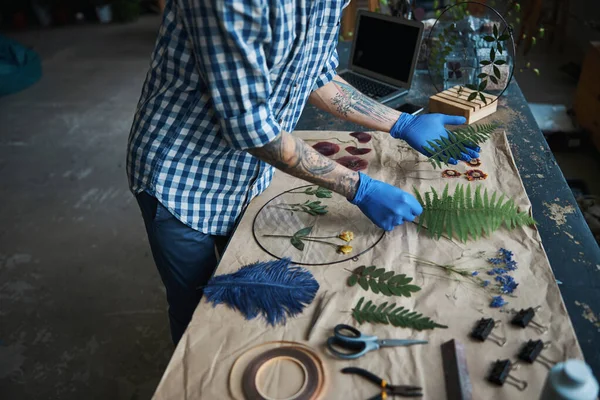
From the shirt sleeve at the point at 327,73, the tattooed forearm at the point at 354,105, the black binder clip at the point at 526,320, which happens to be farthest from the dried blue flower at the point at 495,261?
the shirt sleeve at the point at 327,73

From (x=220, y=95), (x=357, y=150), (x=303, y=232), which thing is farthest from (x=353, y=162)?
(x=220, y=95)

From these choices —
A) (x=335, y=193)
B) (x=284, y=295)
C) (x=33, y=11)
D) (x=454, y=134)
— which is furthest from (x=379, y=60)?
(x=33, y=11)

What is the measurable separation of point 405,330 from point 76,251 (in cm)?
222

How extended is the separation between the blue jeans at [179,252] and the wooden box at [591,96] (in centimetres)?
244

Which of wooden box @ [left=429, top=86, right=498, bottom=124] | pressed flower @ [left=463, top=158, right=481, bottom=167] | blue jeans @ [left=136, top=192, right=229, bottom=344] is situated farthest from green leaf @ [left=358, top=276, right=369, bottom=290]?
wooden box @ [left=429, top=86, right=498, bottom=124]

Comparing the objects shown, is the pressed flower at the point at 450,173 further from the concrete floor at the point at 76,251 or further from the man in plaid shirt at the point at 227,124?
the concrete floor at the point at 76,251

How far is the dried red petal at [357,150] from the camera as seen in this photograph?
1590 mm

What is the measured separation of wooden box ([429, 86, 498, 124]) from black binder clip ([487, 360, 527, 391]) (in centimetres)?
103

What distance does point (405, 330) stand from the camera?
3.18ft

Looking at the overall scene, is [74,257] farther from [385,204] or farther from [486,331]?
[486,331]

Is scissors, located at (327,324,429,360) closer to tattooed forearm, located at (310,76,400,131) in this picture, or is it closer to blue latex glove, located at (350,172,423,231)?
blue latex glove, located at (350,172,423,231)

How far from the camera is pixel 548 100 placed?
369 cm

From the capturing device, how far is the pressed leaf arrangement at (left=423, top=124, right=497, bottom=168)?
1.47 meters

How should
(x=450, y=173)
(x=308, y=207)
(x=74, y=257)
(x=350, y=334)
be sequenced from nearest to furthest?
(x=350, y=334) → (x=308, y=207) → (x=450, y=173) → (x=74, y=257)
